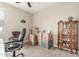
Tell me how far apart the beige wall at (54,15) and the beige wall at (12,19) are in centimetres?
17

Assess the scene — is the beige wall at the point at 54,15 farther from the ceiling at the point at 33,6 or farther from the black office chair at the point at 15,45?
the black office chair at the point at 15,45

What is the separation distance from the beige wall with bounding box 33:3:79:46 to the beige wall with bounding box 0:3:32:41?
173 millimetres

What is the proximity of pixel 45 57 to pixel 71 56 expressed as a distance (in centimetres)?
43

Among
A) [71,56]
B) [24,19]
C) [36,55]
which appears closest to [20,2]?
[24,19]

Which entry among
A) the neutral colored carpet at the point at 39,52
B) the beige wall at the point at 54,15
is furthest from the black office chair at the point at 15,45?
the beige wall at the point at 54,15

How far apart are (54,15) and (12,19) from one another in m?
0.72

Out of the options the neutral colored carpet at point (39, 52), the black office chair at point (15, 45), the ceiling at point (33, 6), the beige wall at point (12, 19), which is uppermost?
the ceiling at point (33, 6)

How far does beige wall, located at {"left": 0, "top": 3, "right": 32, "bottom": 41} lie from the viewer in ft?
5.67

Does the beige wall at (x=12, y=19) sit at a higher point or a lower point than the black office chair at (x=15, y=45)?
higher

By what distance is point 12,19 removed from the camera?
1.78 metres

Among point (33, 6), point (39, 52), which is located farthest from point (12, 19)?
point (39, 52)

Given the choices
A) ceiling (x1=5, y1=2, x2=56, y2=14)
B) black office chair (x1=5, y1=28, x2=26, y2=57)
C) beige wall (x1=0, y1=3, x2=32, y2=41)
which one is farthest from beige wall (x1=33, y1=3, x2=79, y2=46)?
black office chair (x1=5, y1=28, x2=26, y2=57)

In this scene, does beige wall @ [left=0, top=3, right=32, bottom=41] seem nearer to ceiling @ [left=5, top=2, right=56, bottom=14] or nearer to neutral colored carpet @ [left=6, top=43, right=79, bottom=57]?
ceiling @ [left=5, top=2, right=56, bottom=14]

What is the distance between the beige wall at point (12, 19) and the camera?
5.67ft
